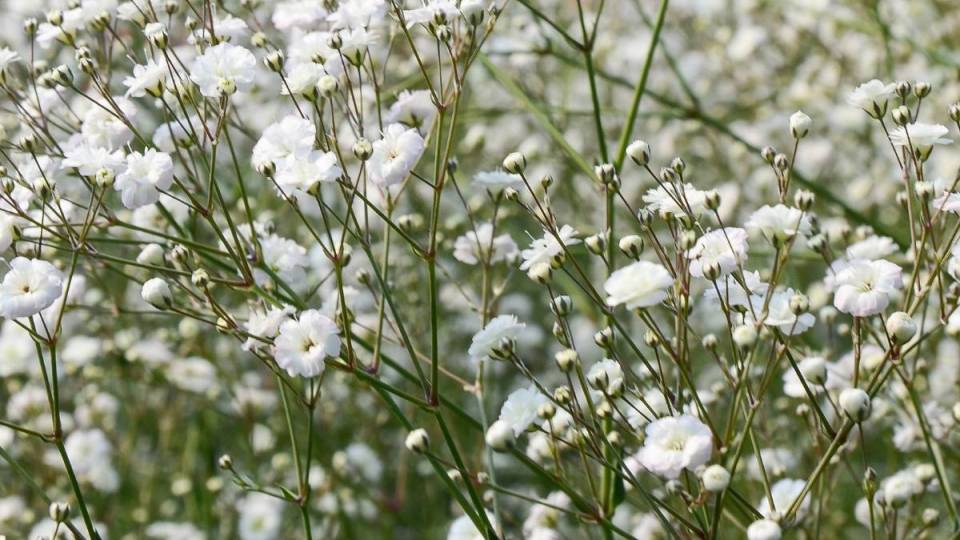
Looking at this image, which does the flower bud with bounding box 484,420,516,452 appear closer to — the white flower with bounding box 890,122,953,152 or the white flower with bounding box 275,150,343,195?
the white flower with bounding box 275,150,343,195

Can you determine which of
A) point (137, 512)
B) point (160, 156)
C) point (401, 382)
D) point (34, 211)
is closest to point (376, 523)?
point (401, 382)

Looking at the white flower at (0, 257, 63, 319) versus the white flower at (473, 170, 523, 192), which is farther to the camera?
the white flower at (473, 170, 523, 192)

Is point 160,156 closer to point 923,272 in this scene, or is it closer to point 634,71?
point 923,272

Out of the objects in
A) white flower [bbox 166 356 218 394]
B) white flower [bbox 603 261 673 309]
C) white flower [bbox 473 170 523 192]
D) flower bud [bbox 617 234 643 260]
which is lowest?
white flower [bbox 603 261 673 309]

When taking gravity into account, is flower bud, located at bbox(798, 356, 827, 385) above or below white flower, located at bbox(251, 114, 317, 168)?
below

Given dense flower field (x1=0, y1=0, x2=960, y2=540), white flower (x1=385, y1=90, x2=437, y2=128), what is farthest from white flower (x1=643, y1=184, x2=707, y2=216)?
white flower (x1=385, y1=90, x2=437, y2=128)

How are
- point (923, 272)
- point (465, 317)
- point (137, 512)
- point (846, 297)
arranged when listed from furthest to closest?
point (465, 317)
point (137, 512)
point (923, 272)
point (846, 297)

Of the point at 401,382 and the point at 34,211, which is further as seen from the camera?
the point at 401,382
